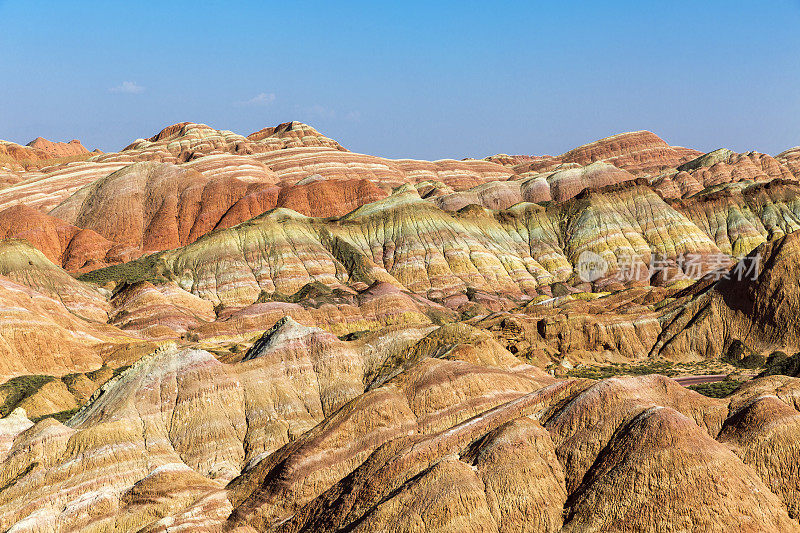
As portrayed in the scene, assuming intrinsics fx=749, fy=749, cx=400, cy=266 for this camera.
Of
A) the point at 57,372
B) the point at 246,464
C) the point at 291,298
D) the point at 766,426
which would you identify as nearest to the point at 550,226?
the point at 291,298

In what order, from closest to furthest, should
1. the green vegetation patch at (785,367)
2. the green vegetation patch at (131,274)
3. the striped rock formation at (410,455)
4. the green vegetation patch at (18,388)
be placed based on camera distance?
the striped rock formation at (410,455) → the green vegetation patch at (785,367) → the green vegetation patch at (18,388) → the green vegetation patch at (131,274)

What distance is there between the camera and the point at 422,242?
522 feet

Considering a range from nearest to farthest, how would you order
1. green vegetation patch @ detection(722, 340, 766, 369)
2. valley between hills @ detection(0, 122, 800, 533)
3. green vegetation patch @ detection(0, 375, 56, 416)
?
valley between hills @ detection(0, 122, 800, 533)
green vegetation patch @ detection(0, 375, 56, 416)
green vegetation patch @ detection(722, 340, 766, 369)

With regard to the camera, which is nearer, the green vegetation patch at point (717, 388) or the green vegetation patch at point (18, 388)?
the green vegetation patch at point (717, 388)

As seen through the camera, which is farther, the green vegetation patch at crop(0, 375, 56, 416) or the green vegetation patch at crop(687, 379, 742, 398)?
the green vegetation patch at crop(0, 375, 56, 416)

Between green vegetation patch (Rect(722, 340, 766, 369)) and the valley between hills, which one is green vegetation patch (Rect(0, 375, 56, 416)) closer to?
the valley between hills

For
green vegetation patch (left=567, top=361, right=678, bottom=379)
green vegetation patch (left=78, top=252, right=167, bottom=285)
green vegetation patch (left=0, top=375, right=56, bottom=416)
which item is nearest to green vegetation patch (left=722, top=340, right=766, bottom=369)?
green vegetation patch (left=567, top=361, right=678, bottom=379)

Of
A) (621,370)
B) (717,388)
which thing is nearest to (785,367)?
(717,388)

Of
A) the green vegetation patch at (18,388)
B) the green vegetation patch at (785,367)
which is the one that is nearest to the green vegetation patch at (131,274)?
the green vegetation patch at (18,388)

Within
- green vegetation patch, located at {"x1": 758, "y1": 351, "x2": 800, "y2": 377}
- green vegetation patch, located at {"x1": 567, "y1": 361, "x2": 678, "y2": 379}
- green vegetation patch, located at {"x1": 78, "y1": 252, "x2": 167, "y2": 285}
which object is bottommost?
green vegetation patch, located at {"x1": 567, "y1": 361, "x2": 678, "y2": 379}

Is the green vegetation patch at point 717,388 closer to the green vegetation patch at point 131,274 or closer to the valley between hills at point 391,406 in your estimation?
the valley between hills at point 391,406

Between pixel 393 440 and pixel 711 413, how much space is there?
14406 mm

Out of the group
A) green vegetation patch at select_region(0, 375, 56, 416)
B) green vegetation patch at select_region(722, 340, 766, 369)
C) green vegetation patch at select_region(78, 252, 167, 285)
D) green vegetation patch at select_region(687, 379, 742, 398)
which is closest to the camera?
green vegetation patch at select_region(687, 379, 742, 398)

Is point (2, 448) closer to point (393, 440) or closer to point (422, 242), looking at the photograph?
point (393, 440)
